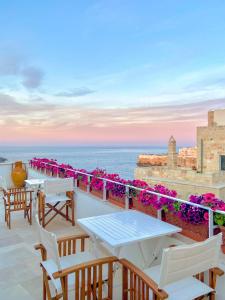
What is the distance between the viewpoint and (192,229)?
9.18 ft

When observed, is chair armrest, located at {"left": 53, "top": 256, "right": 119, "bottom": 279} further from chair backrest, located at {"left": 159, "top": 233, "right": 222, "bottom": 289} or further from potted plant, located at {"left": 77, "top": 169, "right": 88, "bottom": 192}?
potted plant, located at {"left": 77, "top": 169, "right": 88, "bottom": 192}

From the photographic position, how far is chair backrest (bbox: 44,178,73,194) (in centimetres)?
486

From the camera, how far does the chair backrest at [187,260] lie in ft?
5.70

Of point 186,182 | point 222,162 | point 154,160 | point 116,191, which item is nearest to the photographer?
point 116,191

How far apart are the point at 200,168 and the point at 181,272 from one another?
45.7 feet

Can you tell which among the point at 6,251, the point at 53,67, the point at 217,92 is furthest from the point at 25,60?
the point at 217,92

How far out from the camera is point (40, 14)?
8188 millimetres

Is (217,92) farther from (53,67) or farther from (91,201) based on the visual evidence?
(91,201)

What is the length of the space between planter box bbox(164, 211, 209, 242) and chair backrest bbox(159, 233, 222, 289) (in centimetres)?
67

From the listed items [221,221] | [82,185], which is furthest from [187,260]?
[82,185]

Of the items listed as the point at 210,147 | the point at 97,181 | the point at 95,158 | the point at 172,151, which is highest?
the point at 210,147

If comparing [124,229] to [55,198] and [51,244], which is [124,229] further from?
[55,198]

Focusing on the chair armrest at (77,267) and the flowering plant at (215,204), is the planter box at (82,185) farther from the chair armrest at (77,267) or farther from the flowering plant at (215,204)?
the chair armrest at (77,267)

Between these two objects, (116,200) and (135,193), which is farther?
(116,200)
